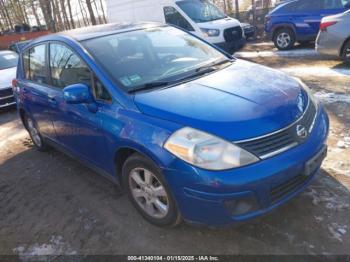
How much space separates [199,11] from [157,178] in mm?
9714

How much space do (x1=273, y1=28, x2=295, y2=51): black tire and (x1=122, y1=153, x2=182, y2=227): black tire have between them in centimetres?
938

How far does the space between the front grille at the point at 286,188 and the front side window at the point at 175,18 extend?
915cm

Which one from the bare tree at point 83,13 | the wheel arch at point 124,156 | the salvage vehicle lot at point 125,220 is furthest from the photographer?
the bare tree at point 83,13

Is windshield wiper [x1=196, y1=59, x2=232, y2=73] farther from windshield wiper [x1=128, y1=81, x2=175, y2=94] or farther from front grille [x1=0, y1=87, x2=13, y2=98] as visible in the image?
front grille [x1=0, y1=87, x2=13, y2=98]

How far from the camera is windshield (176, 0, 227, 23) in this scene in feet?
37.9

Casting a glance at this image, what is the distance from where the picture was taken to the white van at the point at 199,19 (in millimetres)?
11164

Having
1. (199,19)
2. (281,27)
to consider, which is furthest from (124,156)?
(281,27)

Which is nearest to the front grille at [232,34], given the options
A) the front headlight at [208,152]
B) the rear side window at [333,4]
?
the rear side window at [333,4]

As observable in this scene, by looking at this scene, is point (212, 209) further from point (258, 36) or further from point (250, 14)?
point (250, 14)

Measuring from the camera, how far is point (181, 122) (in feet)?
9.24

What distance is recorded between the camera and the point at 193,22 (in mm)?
11359

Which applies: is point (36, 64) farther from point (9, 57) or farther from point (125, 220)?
point (9, 57)

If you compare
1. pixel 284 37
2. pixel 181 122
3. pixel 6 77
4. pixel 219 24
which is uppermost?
pixel 181 122

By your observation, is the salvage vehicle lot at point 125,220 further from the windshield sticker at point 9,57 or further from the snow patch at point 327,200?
the windshield sticker at point 9,57
